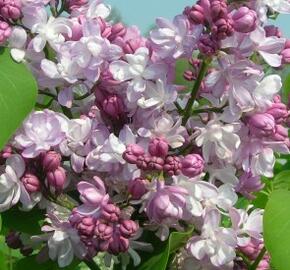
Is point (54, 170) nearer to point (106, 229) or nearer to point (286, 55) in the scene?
point (106, 229)

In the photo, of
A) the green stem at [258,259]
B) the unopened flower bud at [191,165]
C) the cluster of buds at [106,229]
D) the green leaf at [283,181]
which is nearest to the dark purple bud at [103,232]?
the cluster of buds at [106,229]

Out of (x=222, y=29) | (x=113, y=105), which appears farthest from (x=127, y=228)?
(x=222, y=29)

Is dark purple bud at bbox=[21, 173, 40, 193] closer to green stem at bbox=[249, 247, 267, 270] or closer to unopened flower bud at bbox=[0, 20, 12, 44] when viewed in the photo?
unopened flower bud at bbox=[0, 20, 12, 44]

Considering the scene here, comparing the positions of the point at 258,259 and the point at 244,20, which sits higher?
the point at 244,20

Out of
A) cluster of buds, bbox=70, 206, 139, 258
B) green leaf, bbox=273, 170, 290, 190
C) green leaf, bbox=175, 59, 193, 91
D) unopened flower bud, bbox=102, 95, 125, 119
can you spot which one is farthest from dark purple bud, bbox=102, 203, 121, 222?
green leaf, bbox=273, 170, 290, 190

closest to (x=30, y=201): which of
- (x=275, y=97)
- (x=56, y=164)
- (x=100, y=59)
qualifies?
(x=56, y=164)

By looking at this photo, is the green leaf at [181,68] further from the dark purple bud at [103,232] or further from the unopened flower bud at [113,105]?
the dark purple bud at [103,232]
